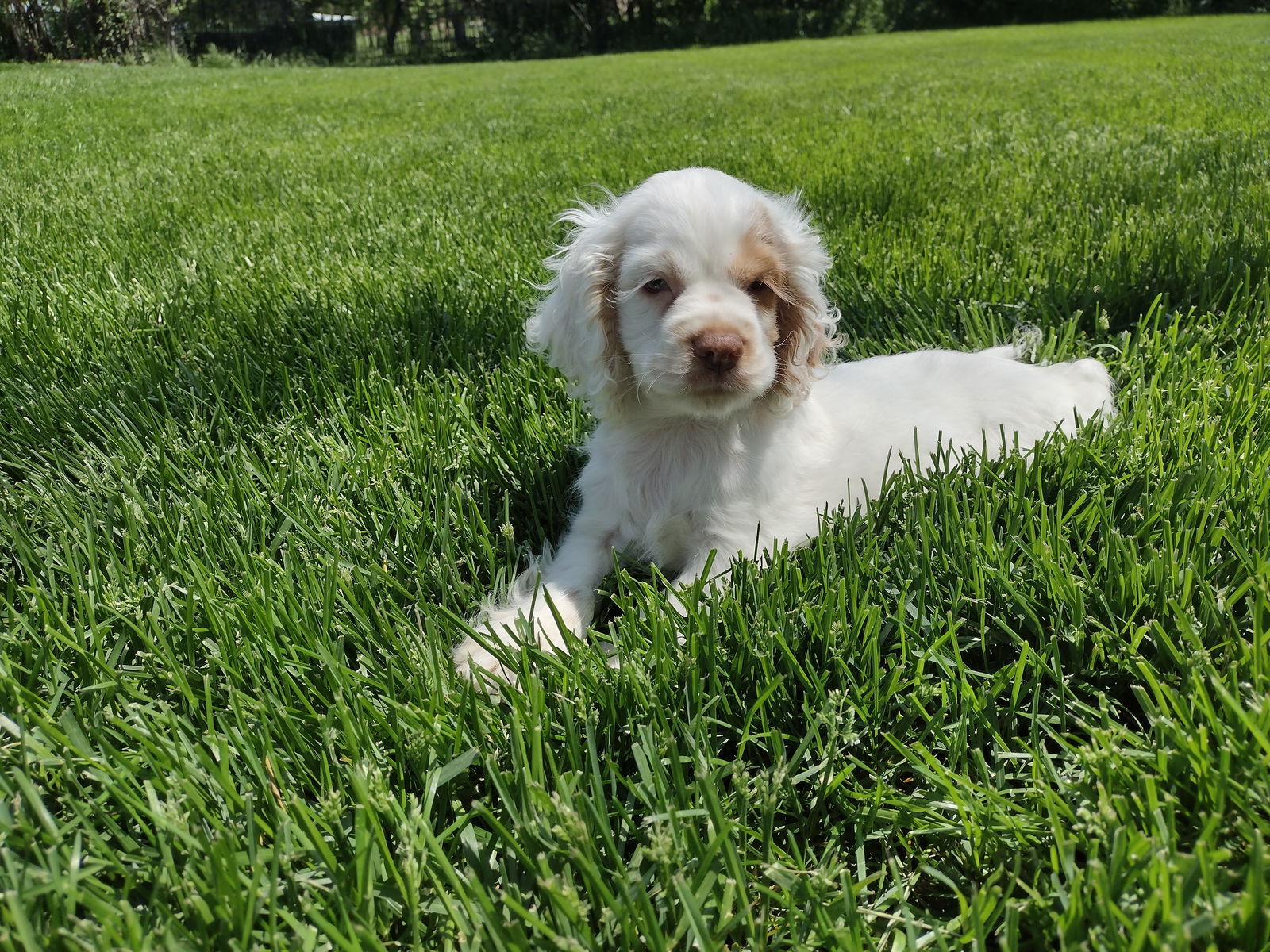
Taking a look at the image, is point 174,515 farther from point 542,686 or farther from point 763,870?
point 763,870

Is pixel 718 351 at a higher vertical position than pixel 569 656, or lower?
higher

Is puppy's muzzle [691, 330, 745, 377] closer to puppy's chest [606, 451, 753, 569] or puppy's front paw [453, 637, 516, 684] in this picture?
puppy's chest [606, 451, 753, 569]

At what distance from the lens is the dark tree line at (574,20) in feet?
113

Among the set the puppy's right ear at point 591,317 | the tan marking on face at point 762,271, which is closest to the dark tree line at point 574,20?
the puppy's right ear at point 591,317

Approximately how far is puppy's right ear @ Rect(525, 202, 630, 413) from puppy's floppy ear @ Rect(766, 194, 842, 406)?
449mm

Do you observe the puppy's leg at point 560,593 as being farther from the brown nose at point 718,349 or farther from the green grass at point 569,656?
the brown nose at point 718,349

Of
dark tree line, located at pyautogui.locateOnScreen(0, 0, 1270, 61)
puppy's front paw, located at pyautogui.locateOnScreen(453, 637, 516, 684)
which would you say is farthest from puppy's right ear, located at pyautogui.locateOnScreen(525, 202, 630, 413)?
dark tree line, located at pyautogui.locateOnScreen(0, 0, 1270, 61)

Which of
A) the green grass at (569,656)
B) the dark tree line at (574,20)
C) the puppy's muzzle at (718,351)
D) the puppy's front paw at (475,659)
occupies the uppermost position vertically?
the dark tree line at (574,20)

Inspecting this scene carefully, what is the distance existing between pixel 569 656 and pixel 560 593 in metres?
0.44

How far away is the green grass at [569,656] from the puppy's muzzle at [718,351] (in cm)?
49

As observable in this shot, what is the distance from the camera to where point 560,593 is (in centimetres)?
213

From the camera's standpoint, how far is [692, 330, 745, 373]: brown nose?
203cm

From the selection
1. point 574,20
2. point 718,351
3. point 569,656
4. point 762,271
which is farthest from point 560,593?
point 574,20

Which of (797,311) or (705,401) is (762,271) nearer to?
(797,311)
